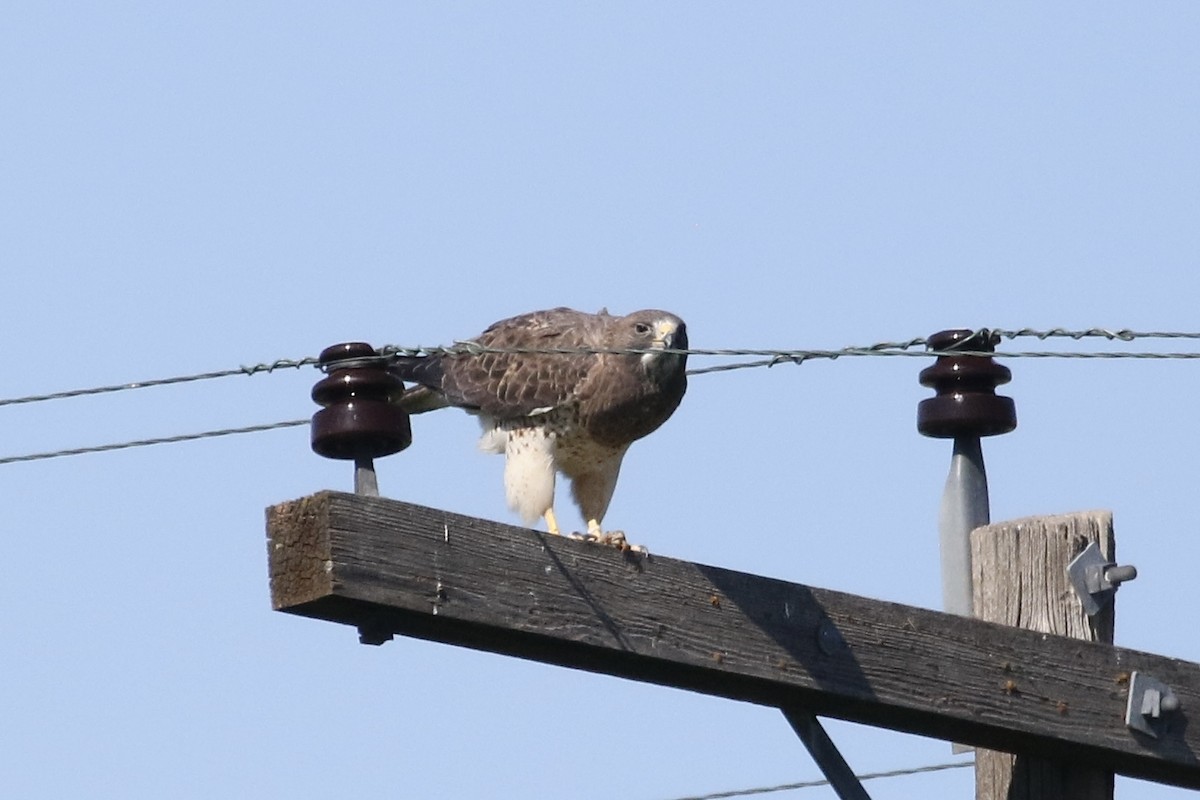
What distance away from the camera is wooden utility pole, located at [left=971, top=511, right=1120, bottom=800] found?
5746mm

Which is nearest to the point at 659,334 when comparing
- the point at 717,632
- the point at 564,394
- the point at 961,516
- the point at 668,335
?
the point at 668,335

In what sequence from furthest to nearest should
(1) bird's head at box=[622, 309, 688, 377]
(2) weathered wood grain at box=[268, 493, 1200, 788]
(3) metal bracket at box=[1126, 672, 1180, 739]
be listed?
(1) bird's head at box=[622, 309, 688, 377]
(3) metal bracket at box=[1126, 672, 1180, 739]
(2) weathered wood grain at box=[268, 493, 1200, 788]

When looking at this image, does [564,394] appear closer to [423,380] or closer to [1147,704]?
[423,380]

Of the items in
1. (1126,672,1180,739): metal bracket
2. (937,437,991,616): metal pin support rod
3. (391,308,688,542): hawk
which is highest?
(391,308,688,542): hawk

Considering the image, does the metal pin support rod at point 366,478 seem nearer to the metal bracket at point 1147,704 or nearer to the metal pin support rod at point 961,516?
the metal pin support rod at point 961,516

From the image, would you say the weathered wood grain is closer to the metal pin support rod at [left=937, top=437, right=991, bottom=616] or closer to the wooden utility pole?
the wooden utility pole

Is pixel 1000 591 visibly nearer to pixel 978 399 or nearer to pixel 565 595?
pixel 978 399

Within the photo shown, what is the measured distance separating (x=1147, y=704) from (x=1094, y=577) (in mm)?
342

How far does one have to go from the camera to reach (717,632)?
207 inches

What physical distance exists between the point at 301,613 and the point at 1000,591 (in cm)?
202

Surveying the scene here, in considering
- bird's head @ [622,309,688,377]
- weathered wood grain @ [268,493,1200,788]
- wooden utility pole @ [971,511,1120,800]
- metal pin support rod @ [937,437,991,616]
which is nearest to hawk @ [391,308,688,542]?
bird's head @ [622,309,688,377]

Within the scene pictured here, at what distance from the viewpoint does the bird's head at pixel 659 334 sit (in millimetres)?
7129

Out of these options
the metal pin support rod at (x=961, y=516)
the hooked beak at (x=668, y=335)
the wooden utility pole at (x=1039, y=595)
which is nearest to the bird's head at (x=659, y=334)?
the hooked beak at (x=668, y=335)

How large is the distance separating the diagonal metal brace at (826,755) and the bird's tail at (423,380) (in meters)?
2.40
